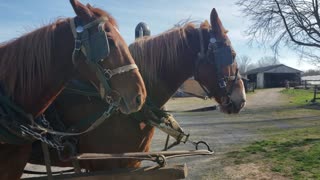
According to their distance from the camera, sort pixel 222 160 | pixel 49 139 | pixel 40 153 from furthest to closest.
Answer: pixel 222 160 < pixel 40 153 < pixel 49 139

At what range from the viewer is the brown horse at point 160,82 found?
13.6 feet

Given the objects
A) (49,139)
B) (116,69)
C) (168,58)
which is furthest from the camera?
(168,58)

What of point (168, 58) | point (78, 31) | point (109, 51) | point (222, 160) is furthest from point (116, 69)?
point (222, 160)

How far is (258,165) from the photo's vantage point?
8.37 m

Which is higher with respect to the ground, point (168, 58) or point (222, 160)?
point (168, 58)

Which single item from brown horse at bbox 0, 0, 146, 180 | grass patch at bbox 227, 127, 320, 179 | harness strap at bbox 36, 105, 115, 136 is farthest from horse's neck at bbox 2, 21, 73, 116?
grass patch at bbox 227, 127, 320, 179

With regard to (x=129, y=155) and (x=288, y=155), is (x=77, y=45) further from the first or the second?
(x=288, y=155)

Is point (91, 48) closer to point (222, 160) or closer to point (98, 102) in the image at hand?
point (98, 102)

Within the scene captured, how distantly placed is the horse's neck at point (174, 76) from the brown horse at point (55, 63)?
1.26 m

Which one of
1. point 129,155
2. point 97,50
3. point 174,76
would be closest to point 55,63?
point 97,50

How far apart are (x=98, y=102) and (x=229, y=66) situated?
5.01 feet

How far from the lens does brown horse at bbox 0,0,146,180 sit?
3.06m

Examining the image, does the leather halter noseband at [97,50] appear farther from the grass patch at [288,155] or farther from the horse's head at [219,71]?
the grass patch at [288,155]

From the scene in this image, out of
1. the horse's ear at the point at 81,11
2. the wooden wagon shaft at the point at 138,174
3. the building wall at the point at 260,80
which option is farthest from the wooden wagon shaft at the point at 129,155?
the building wall at the point at 260,80
